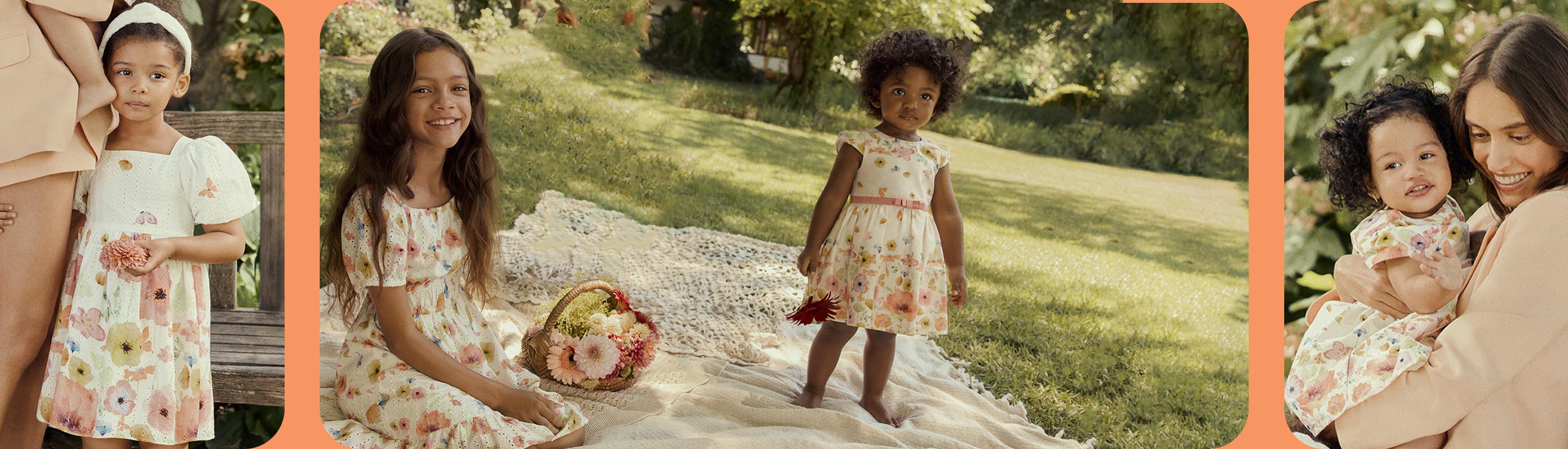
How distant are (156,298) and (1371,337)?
2.87m

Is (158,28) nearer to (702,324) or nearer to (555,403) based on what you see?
(555,403)

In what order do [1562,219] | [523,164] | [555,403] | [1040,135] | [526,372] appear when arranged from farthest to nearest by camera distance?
[1040,135] → [523,164] → [526,372] → [555,403] → [1562,219]

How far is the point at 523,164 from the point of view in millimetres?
5312

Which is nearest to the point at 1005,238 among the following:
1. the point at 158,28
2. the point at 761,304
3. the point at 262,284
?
the point at 761,304

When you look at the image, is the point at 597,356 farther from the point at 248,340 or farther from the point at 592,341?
the point at 248,340

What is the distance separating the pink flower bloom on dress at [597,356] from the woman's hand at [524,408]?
0.71m

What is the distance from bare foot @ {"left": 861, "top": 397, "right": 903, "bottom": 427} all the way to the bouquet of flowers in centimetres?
80

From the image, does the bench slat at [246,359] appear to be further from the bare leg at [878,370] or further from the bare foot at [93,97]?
the bare leg at [878,370]

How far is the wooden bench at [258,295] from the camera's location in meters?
2.76

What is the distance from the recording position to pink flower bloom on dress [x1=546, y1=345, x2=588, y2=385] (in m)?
3.40

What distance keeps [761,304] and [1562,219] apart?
3128 millimetres

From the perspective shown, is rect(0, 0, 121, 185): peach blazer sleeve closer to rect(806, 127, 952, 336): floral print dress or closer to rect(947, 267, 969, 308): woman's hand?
rect(806, 127, 952, 336): floral print dress

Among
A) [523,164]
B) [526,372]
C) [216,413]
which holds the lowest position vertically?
[216,413]

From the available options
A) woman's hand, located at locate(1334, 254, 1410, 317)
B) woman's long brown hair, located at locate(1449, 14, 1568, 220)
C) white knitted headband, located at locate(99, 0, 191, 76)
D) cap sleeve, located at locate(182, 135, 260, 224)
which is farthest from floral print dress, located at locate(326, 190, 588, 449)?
woman's long brown hair, located at locate(1449, 14, 1568, 220)
